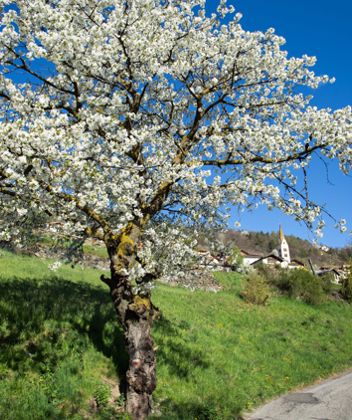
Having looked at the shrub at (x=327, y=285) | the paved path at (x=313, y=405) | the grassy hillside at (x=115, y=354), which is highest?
the shrub at (x=327, y=285)

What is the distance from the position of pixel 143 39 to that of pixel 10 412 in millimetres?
10027

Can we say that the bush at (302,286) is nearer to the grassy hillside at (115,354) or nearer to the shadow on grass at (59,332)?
the grassy hillside at (115,354)

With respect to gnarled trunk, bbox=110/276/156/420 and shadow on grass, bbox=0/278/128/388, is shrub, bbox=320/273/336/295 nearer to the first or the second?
shadow on grass, bbox=0/278/128/388

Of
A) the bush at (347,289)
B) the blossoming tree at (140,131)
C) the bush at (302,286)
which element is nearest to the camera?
the blossoming tree at (140,131)

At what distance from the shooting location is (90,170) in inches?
364

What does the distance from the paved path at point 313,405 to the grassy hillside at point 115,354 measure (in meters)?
0.68

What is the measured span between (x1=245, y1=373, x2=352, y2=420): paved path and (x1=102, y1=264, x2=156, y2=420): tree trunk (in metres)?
4.08

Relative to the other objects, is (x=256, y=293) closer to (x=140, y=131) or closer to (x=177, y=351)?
(x=177, y=351)

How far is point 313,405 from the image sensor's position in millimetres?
14891

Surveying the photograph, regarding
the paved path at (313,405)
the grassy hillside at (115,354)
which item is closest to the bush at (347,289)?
the grassy hillside at (115,354)

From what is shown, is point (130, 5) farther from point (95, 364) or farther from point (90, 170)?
point (95, 364)

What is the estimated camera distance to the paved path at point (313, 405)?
13430 millimetres

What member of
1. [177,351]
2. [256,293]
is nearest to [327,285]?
[256,293]

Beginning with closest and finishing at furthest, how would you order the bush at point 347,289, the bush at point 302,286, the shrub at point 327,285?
the bush at point 302,286 → the shrub at point 327,285 → the bush at point 347,289
